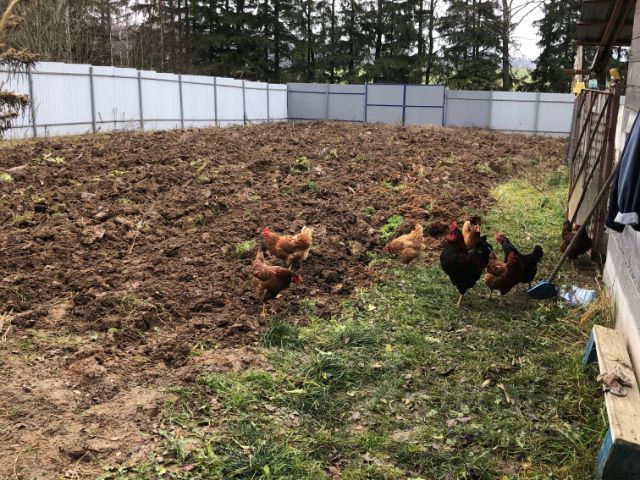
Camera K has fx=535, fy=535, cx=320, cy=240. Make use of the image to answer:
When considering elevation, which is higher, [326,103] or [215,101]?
[326,103]

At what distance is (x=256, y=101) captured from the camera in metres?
28.9

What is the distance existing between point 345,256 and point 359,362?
2648mm

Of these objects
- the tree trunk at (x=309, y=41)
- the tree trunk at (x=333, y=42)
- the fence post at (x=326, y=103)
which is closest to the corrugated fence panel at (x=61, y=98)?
the fence post at (x=326, y=103)

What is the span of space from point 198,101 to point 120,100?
5170 millimetres

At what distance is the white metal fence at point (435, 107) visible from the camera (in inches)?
1142

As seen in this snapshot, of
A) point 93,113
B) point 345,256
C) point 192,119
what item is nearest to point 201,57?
point 192,119

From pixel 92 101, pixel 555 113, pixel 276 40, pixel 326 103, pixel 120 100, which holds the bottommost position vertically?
pixel 92 101

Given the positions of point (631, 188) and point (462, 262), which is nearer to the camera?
point (631, 188)

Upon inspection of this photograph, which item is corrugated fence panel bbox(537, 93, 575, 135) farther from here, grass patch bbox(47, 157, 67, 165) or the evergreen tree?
grass patch bbox(47, 157, 67, 165)

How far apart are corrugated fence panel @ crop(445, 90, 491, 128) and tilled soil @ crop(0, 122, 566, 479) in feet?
57.3

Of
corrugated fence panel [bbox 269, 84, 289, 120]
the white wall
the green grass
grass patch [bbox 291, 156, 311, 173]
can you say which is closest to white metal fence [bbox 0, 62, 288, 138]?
corrugated fence panel [bbox 269, 84, 289, 120]

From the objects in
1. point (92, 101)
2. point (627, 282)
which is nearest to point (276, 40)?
point (92, 101)

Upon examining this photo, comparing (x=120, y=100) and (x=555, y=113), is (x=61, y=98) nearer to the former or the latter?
(x=120, y=100)

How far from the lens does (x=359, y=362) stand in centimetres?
438
